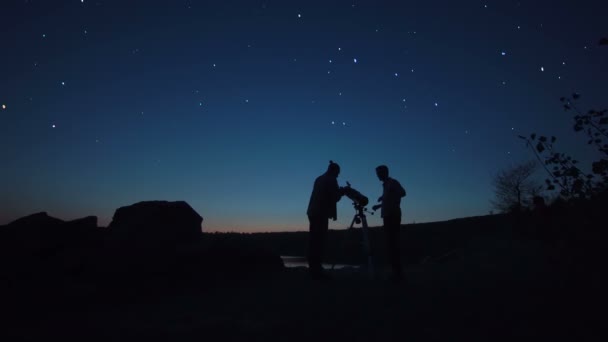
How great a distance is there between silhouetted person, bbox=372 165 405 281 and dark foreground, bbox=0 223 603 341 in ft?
1.78

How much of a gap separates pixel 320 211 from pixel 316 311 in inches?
136

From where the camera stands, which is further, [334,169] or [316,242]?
[334,169]

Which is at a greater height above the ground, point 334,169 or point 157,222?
point 334,169

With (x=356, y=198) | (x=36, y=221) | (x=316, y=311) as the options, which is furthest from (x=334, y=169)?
(x=36, y=221)

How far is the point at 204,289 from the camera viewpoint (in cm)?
706

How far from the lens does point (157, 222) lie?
805 cm

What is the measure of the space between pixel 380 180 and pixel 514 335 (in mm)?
4735

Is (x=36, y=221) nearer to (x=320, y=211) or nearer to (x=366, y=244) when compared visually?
(x=320, y=211)

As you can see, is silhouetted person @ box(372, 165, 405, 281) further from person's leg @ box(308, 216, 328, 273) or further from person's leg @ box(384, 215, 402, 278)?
person's leg @ box(308, 216, 328, 273)

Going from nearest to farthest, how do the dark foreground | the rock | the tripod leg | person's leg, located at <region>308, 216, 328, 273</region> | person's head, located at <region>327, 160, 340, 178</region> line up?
1. the dark foreground
2. the rock
3. person's leg, located at <region>308, 216, 328, 273</region>
4. the tripod leg
5. person's head, located at <region>327, 160, 340, 178</region>

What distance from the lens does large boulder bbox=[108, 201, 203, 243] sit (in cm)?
764

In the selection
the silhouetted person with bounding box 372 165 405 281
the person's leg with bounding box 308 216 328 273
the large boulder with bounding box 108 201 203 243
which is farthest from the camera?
the person's leg with bounding box 308 216 328 273

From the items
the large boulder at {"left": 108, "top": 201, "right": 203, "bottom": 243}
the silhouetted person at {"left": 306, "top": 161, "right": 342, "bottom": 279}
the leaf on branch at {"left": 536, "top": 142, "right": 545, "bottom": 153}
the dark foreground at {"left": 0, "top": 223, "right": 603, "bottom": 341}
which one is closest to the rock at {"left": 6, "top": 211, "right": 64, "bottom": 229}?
the large boulder at {"left": 108, "top": 201, "right": 203, "bottom": 243}

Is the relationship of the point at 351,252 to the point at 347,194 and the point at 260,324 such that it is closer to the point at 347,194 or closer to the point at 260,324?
the point at 347,194
